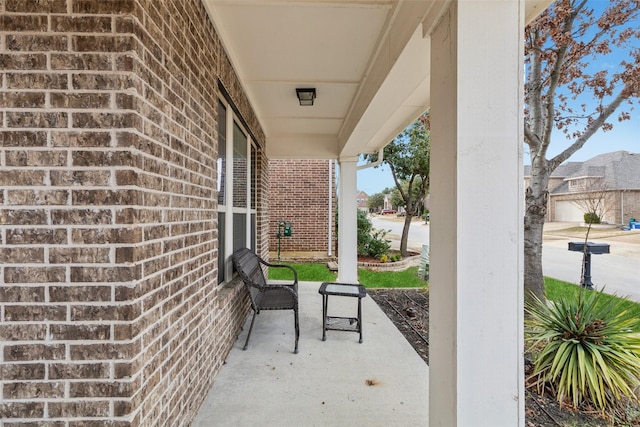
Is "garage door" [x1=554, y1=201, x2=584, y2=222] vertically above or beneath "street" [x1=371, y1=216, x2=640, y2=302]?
above

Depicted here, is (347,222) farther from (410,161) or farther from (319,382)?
(410,161)

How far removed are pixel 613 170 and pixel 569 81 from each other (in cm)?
3117

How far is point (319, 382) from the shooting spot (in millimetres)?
2578

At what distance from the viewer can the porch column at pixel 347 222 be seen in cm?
591

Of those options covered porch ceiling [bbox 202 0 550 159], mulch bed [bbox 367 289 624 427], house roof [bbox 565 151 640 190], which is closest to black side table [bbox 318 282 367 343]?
mulch bed [bbox 367 289 624 427]

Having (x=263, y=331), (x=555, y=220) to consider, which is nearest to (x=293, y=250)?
(x=263, y=331)

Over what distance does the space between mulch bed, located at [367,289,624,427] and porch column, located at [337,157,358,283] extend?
58 cm

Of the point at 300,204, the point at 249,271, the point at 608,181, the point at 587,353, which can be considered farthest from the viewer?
the point at 608,181

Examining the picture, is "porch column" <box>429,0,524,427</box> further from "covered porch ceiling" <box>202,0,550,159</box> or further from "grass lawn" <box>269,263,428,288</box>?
"grass lawn" <box>269,263,428,288</box>

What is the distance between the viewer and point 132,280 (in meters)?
1.31

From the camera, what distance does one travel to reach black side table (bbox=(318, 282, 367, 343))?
3422mm

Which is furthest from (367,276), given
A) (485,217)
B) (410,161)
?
(485,217)

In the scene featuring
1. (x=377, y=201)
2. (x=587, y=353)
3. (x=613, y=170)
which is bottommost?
(x=587, y=353)

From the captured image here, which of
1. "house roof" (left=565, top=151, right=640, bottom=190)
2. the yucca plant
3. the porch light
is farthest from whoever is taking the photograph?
"house roof" (left=565, top=151, right=640, bottom=190)
